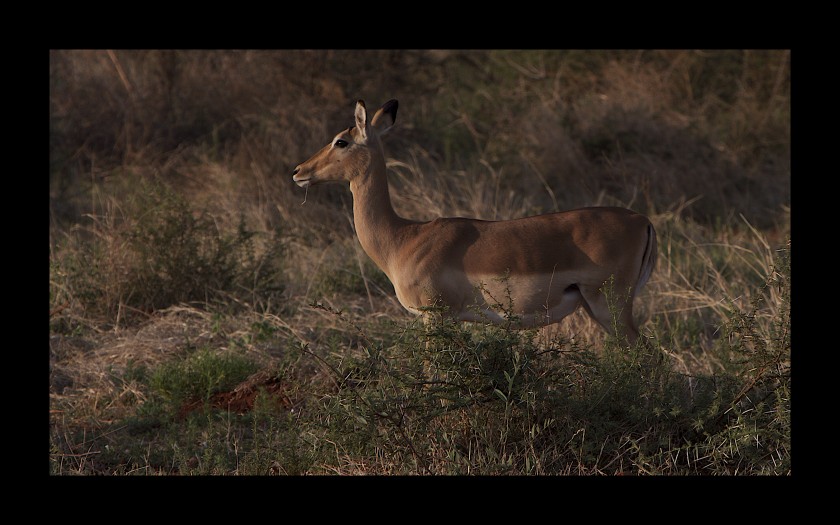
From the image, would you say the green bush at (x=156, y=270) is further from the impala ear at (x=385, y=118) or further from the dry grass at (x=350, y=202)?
the impala ear at (x=385, y=118)

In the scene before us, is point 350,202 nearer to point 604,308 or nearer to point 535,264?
point 535,264

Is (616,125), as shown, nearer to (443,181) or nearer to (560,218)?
(443,181)

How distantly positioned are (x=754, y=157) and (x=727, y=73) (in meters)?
2.01

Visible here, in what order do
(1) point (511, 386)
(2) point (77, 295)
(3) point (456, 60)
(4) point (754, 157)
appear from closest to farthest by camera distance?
(1) point (511, 386), (2) point (77, 295), (4) point (754, 157), (3) point (456, 60)

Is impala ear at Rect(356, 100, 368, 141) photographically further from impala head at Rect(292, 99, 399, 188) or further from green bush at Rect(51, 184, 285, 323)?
green bush at Rect(51, 184, 285, 323)

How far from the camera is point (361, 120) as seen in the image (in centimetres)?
615

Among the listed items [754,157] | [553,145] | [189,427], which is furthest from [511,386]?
[754,157]

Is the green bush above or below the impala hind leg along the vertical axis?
above

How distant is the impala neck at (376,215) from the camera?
6.21 metres

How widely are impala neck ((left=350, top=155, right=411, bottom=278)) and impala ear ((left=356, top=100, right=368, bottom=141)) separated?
16 cm

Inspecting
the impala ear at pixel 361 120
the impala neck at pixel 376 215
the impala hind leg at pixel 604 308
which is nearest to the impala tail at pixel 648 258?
the impala hind leg at pixel 604 308

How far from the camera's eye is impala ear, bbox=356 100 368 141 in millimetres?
6055

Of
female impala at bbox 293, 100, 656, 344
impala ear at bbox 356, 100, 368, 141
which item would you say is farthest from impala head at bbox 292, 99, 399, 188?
female impala at bbox 293, 100, 656, 344

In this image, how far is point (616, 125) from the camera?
12141 mm
